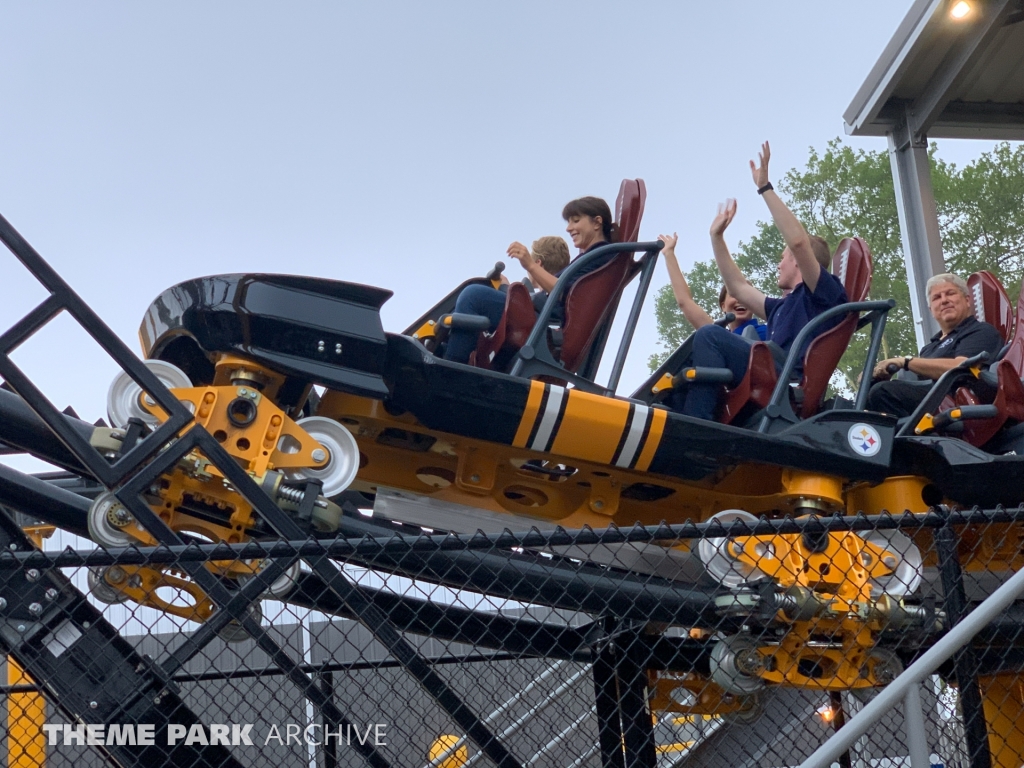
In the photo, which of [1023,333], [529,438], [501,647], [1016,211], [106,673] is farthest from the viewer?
[1016,211]

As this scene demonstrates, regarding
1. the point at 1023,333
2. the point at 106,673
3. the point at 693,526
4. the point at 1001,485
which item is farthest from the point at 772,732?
the point at 106,673

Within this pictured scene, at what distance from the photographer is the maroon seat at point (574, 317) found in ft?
13.6

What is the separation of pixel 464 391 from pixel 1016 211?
1958 centimetres

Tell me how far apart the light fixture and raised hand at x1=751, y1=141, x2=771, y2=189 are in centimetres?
405

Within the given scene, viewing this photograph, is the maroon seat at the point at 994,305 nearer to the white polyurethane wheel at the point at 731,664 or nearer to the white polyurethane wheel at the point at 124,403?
the white polyurethane wheel at the point at 731,664

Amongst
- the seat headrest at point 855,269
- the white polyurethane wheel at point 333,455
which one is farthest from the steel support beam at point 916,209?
the white polyurethane wheel at point 333,455

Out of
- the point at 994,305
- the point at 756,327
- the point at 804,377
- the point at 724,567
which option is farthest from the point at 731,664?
the point at 994,305

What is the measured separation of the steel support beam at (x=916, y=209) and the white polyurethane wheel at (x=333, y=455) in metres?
5.95

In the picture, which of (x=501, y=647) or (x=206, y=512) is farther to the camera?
(x=501, y=647)

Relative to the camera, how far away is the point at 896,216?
22891 mm

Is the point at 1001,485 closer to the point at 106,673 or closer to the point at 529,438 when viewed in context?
the point at 529,438

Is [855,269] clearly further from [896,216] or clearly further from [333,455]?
[896,216]

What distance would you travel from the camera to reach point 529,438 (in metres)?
3.81

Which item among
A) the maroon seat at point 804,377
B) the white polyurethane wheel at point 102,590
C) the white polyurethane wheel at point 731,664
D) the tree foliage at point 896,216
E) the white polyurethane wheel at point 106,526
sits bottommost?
the tree foliage at point 896,216
